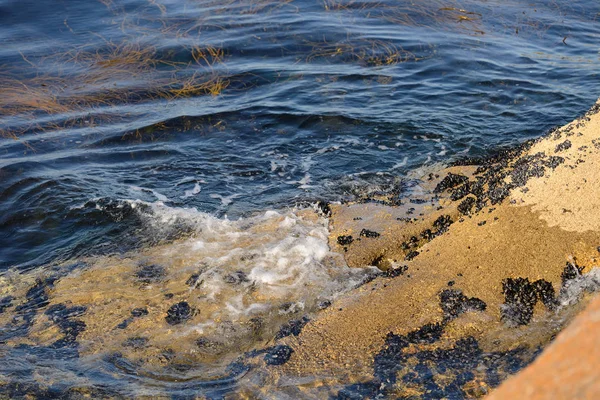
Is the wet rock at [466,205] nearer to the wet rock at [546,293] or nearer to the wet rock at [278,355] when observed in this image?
the wet rock at [546,293]

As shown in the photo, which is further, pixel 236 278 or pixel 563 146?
pixel 236 278

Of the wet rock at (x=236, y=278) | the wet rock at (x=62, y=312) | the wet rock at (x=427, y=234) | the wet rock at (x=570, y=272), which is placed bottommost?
the wet rock at (x=62, y=312)

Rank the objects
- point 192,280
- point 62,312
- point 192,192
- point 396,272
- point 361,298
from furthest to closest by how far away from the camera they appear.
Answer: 1. point 192,192
2. point 192,280
3. point 62,312
4. point 396,272
5. point 361,298

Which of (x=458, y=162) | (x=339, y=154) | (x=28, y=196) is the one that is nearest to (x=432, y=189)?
(x=458, y=162)

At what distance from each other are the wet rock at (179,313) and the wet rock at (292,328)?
785 millimetres

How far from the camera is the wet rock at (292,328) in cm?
404

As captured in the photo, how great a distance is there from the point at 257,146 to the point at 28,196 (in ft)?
9.27

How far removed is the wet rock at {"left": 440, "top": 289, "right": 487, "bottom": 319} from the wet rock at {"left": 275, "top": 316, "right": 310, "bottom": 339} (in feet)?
3.04

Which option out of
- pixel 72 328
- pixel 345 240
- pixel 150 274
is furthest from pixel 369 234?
pixel 72 328

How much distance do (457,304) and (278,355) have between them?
118cm

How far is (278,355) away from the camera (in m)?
3.82

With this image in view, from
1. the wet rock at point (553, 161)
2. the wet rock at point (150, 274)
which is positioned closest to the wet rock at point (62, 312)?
the wet rock at point (150, 274)

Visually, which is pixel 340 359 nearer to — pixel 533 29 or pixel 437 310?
pixel 437 310

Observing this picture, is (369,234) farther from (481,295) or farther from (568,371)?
(568,371)
